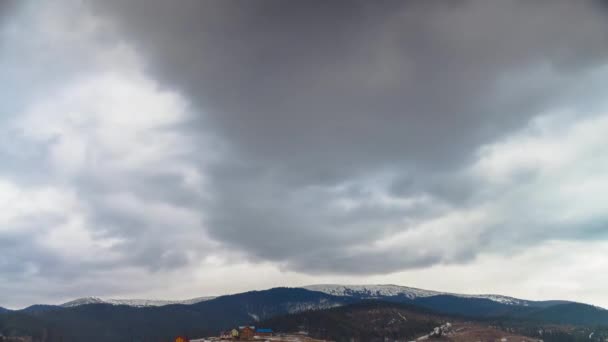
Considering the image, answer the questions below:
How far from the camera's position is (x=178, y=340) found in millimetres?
153000
